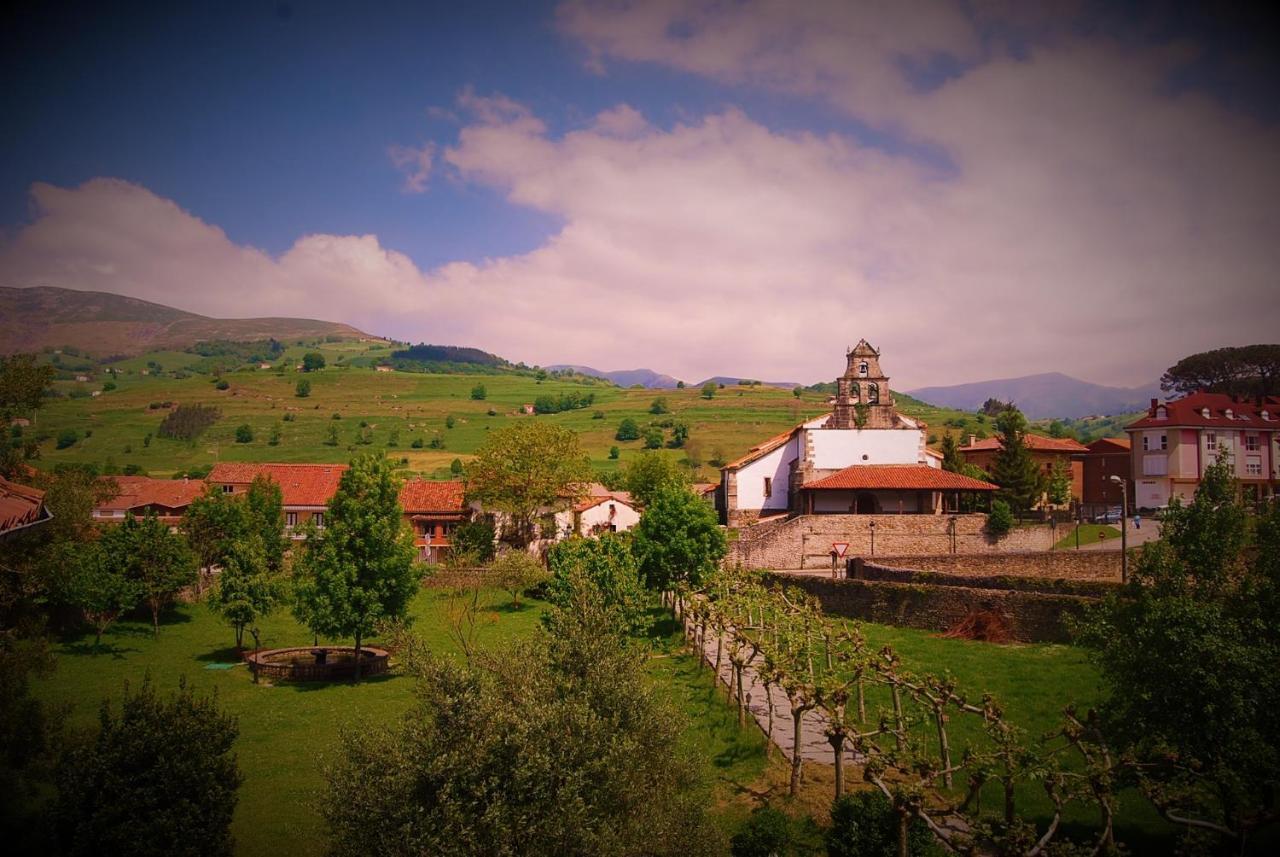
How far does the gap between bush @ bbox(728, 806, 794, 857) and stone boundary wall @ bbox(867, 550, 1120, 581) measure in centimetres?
2586

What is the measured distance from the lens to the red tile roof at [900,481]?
160 ft

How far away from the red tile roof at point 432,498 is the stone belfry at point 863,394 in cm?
3476

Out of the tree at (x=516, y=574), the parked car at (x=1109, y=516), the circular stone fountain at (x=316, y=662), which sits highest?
the parked car at (x=1109, y=516)

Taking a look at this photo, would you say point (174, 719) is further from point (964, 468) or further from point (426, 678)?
point (964, 468)

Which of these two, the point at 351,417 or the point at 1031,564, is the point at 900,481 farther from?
the point at 351,417

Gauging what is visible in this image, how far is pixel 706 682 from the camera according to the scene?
94.3ft

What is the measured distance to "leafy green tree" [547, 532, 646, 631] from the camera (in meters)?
29.8

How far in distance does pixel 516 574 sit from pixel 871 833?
3479cm

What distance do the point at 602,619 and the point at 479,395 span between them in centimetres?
17310

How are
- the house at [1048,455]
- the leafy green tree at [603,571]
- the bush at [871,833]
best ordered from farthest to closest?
the house at [1048,455] → the leafy green tree at [603,571] → the bush at [871,833]

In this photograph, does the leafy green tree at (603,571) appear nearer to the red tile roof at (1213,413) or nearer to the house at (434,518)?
the house at (434,518)

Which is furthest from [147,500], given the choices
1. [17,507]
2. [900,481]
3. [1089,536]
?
[1089,536]

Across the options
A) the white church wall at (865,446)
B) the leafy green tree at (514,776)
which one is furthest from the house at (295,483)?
the leafy green tree at (514,776)

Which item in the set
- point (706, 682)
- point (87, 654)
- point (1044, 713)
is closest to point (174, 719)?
point (706, 682)
